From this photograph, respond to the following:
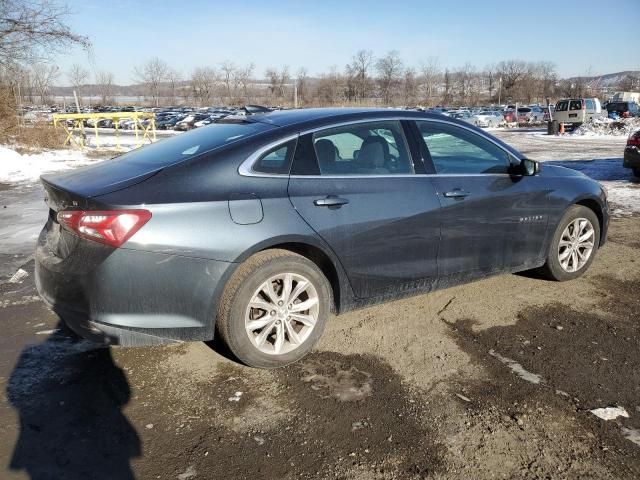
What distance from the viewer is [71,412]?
2.86 metres

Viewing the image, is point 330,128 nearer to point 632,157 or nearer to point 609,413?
point 609,413

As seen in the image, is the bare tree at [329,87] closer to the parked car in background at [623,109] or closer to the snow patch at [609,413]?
the parked car in background at [623,109]

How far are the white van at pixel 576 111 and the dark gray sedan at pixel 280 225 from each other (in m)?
31.8

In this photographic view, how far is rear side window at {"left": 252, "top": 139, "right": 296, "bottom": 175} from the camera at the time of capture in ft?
10.6

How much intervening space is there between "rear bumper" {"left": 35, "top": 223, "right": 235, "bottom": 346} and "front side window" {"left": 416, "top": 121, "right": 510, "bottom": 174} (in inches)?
75.1

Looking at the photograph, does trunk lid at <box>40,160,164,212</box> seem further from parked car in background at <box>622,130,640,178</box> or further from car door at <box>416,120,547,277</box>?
parked car in background at <box>622,130,640,178</box>

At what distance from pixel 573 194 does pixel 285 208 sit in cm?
290

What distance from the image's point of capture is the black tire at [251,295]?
3.07 metres

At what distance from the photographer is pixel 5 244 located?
638cm

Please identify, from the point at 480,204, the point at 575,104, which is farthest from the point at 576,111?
the point at 480,204

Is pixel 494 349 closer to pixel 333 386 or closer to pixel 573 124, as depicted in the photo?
pixel 333 386

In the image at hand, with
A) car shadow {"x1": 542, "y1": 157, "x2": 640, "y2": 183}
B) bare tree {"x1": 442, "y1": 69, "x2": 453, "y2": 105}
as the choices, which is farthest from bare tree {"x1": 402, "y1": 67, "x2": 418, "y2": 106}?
car shadow {"x1": 542, "y1": 157, "x2": 640, "y2": 183}

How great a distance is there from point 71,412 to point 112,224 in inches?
42.2

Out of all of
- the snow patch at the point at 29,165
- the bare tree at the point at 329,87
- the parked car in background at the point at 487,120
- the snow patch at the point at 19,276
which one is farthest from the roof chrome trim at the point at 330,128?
the bare tree at the point at 329,87
